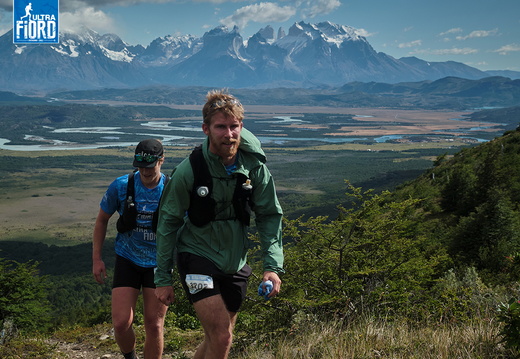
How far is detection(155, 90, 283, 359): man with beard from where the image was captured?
3.39 metres

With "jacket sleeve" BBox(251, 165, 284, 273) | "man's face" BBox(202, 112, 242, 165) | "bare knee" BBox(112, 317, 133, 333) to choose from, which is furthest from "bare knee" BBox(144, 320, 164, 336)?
"man's face" BBox(202, 112, 242, 165)

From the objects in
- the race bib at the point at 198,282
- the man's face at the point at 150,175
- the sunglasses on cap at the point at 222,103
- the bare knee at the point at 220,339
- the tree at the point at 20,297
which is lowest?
the tree at the point at 20,297

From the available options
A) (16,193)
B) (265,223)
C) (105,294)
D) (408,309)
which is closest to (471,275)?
(408,309)

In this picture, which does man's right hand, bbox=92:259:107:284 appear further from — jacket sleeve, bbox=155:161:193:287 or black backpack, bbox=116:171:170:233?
jacket sleeve, bbox=155:161:193:287

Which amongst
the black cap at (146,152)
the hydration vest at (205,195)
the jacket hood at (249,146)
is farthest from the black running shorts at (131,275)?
the jacket hood at (249,146)

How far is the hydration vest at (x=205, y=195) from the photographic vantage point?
3.38 metres

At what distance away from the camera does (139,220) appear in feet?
14.7

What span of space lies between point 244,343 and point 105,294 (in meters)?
51.6

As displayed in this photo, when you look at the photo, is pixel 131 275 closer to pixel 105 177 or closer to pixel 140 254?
pixel 140 254

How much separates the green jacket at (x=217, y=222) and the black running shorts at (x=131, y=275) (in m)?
1.09

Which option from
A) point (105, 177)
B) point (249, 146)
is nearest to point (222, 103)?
point (249, 146)

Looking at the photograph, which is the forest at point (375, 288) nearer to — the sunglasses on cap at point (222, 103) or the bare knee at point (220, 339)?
the bare knee at point (220, 339)

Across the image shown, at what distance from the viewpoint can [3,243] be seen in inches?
3137

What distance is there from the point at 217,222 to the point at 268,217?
1.36 feet
